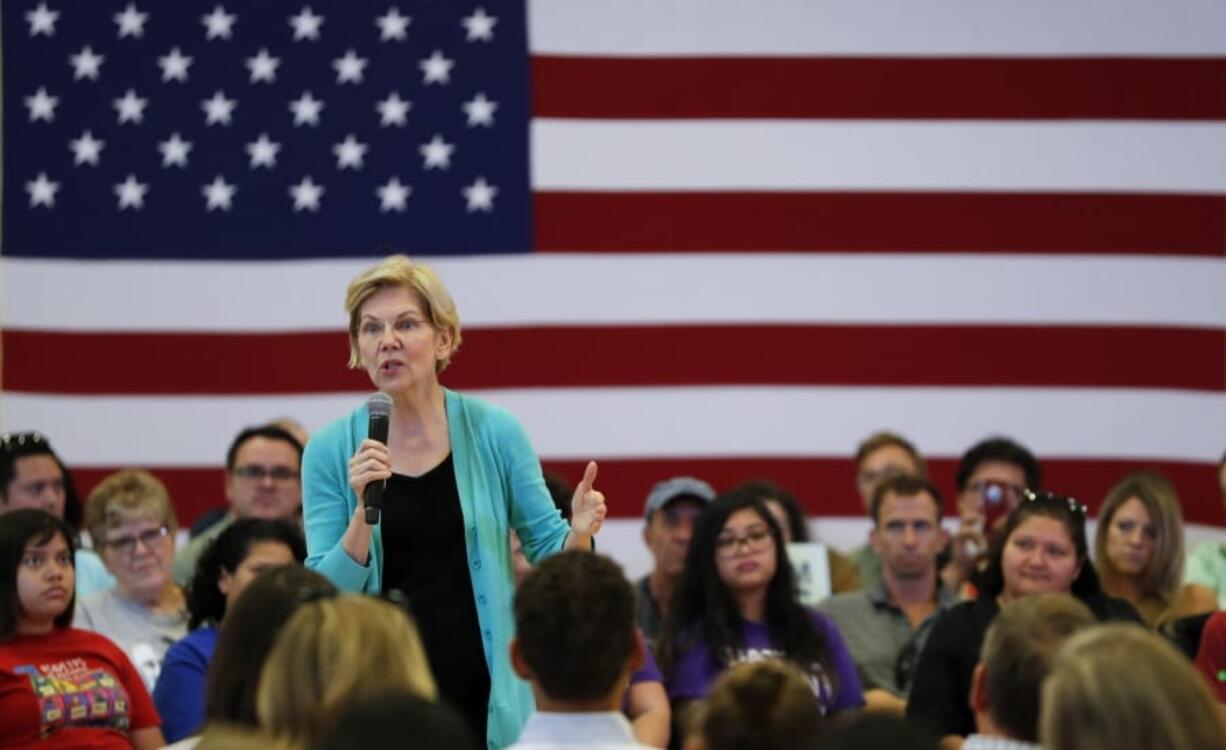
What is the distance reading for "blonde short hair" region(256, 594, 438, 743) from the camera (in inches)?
116

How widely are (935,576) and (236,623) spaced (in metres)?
3.90

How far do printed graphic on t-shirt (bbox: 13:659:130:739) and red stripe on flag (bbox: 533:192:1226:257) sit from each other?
127 inches

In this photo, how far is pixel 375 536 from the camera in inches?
158

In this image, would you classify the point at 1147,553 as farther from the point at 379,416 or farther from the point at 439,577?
the point at 379,416

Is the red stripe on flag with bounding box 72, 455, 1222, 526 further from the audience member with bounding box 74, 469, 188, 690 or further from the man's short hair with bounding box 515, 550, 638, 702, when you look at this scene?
the man's short hair with bounding box 515, 550, 638, 702

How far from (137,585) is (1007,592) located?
2532 millimetres

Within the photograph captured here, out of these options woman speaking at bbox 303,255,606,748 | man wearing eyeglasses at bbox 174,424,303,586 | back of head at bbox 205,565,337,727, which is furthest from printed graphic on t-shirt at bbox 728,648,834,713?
back of head at bbox 205,565,337,727

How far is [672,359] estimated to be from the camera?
25.4 feet

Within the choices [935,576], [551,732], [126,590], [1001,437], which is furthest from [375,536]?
[1001,437]

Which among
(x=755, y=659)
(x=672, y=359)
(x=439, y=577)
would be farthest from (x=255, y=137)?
(x=439, y=577)

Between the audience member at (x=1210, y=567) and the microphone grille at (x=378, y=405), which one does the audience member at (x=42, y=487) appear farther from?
the audience member at (x=1210, y=567)

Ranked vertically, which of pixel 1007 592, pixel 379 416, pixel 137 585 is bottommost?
pixel 1007 592

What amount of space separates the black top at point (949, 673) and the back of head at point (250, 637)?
7.94 feet

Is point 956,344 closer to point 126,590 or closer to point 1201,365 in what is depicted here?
point 1201,365
